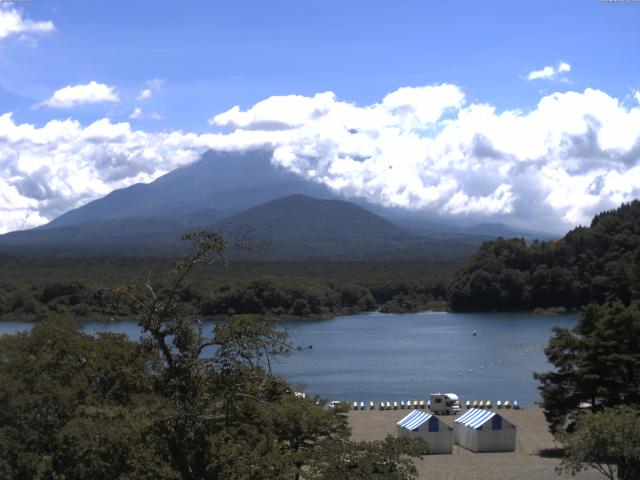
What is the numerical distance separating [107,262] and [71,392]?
76.0 m

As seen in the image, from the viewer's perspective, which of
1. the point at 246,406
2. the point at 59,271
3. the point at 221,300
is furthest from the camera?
the point at 59,271

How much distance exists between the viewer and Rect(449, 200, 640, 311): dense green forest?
6288 cm

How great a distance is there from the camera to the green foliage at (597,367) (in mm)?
17625

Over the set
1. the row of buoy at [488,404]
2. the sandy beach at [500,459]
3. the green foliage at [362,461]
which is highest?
the green foliage at [362,461]

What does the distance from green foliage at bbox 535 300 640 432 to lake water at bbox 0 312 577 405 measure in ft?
28.8

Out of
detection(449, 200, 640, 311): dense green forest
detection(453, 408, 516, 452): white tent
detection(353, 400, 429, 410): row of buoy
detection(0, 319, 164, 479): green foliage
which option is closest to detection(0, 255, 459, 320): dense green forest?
detection(449, 200, 640, 311): dense green forest

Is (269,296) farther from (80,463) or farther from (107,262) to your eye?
(80,463)

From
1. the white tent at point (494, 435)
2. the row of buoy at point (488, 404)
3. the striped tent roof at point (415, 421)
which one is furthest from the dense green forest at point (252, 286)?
the white tent at point (494, 435)

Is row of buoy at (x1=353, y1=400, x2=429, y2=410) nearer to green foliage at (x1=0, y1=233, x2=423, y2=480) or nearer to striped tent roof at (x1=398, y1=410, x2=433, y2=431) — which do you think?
striped tent roof at (x1=398, y1=410, x2=433, y2=431)

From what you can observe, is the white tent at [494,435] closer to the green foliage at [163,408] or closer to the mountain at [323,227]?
the green foliage at [163,408]

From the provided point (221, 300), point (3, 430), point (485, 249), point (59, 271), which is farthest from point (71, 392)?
point (59, 271)

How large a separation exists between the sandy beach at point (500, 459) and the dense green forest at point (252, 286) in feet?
83.9

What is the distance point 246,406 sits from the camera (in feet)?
25.2

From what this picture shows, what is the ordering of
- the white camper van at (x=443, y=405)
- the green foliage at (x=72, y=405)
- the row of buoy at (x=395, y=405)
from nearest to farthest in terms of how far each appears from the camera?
the green foliage at (x=72, y=405) → the white camper van at (x=443, y=405) → the row of buoy at (x=395, y=405)
